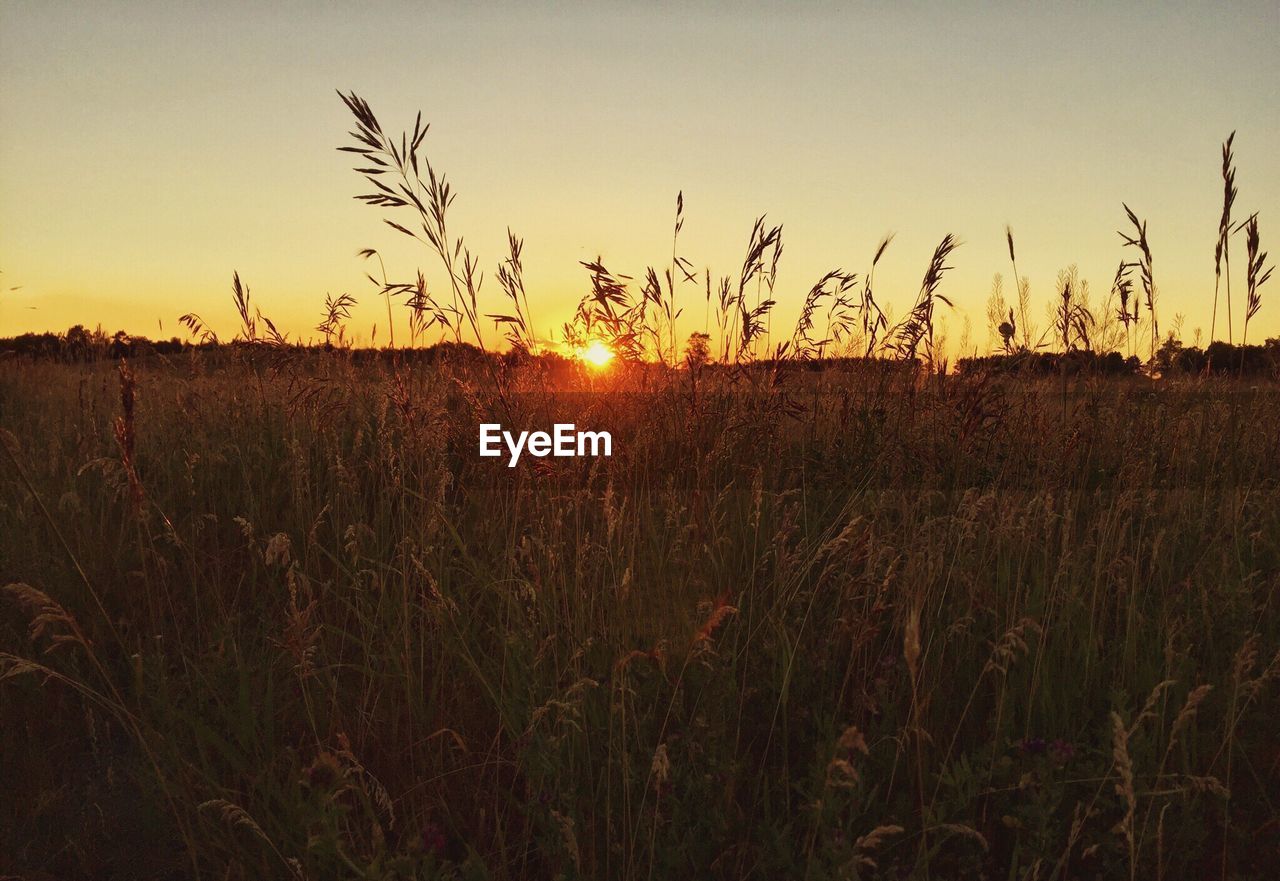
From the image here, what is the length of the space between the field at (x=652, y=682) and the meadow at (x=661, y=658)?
0.05 ft

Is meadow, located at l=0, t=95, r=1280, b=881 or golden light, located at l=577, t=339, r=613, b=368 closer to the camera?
meadow, located at l=0, t=95, r=1280, b=881

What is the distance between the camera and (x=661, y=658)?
155 cm

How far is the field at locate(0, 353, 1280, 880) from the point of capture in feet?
5.03

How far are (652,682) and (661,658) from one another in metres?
0.35

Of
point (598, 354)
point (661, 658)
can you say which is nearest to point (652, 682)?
point (661, 658)

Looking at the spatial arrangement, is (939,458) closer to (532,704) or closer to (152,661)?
(532,704)

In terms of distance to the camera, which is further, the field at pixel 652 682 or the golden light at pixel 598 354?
the golden light at pixel 598 354

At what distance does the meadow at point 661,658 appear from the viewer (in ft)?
5.07

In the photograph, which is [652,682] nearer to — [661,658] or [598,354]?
[661,658]

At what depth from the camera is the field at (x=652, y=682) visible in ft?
5.03

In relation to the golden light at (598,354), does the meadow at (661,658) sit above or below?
below

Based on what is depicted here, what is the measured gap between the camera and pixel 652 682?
73.6 inches

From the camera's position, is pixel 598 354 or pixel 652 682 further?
pixel 598 354

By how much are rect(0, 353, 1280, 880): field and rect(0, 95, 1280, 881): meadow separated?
0.01 meters
